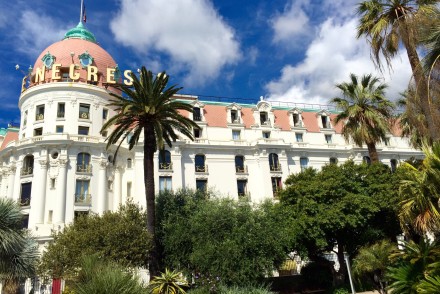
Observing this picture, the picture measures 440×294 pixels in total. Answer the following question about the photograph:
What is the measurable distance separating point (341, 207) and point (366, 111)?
8.62 m

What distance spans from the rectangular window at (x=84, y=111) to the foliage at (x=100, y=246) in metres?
17.8

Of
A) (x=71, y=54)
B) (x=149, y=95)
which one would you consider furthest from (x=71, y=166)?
(x=149, y=95)

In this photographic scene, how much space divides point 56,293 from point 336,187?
22.2 metres

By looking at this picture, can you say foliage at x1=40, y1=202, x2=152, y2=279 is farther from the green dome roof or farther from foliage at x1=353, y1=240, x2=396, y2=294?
the green dome roof

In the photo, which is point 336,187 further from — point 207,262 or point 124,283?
point 124,283

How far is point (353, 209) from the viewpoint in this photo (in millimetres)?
28672

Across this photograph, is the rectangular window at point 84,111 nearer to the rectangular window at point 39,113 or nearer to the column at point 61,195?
the rectangular window at point 39,113

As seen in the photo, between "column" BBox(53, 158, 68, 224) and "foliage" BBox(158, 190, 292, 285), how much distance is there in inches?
493

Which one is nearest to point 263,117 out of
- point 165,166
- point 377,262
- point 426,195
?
point 165,166

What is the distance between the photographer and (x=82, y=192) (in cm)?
3800

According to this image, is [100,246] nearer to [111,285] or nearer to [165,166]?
[111,285]

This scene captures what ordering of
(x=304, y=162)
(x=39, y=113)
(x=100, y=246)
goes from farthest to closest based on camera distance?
(x=304, y=162) → (x=39, y=113) → (x=100, y=246)

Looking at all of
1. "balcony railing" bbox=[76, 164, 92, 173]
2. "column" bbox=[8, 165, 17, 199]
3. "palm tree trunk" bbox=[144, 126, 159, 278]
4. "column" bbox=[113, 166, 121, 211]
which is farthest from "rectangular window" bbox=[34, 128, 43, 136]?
"palm tree trunk" bbox=[144, 126, 159, 278]

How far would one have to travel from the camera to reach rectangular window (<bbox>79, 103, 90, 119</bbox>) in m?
40.6
